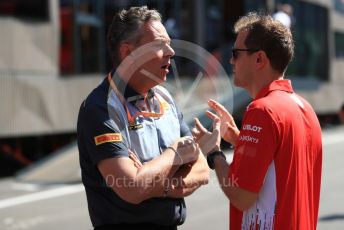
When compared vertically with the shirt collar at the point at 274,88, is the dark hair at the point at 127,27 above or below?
above

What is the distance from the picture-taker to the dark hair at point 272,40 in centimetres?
337

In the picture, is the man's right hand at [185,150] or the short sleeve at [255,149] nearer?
the short sleeve at [255,149]

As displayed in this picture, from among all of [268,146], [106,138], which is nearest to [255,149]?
[268,146]

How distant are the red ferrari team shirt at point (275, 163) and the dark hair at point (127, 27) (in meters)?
0.66

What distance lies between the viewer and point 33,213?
951 cm

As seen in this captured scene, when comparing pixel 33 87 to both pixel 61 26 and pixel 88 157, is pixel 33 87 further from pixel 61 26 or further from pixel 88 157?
pixel 88 157

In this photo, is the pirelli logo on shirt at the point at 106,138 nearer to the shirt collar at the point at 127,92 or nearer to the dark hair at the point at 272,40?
the shirt collar at the point at 127,92

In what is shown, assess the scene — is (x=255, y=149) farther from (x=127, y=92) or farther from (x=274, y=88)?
(x=127, y=92)

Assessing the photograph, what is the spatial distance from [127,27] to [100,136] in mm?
567

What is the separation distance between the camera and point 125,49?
3385 millimetres

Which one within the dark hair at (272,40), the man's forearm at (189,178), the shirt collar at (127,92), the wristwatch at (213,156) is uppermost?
the dark hair at (272,40)

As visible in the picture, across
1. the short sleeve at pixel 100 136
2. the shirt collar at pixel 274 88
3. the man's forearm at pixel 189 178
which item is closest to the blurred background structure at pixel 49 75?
the man's forearm at pixel 189 178

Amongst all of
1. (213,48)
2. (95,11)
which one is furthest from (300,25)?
(95,11)

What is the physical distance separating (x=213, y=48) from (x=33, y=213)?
18636 millimetres
